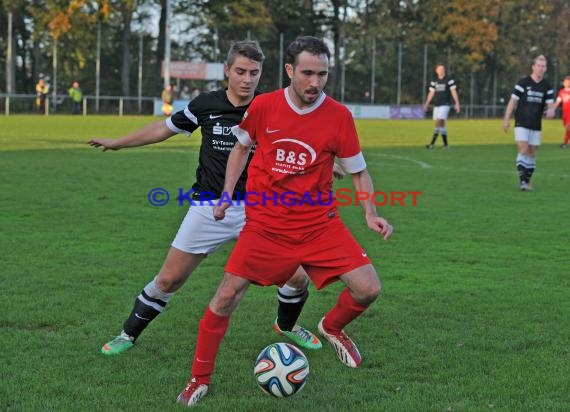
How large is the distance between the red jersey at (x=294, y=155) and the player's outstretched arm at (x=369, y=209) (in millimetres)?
162

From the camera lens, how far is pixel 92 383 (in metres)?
4.66

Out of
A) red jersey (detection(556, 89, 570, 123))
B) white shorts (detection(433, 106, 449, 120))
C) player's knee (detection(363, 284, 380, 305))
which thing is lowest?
player's knee (detection(363, 284, 380, 305))

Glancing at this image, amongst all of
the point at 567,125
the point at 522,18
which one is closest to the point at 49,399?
the point at 567,125

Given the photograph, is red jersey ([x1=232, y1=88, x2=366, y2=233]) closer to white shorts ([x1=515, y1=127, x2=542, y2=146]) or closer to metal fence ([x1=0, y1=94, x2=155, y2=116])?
white shorts ([x1=515, y1=127, x2=542, y2=146])

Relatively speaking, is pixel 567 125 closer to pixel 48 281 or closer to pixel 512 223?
pixel 512 223

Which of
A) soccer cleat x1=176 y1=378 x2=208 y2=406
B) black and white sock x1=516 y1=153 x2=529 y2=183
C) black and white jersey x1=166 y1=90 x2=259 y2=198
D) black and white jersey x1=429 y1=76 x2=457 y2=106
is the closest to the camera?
soccer cleat x1=176 y1=378 x2=208 y2=406

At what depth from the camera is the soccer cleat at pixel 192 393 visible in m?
4.36

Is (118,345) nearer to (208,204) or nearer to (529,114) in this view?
(208,204)

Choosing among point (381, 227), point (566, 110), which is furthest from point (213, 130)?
point (566, 110)

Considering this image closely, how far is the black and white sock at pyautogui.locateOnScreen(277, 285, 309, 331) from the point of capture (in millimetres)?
5520

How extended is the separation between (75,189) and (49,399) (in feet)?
30.9

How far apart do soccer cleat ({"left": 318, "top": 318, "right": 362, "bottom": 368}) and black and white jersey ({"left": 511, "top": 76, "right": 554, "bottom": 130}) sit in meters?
9.80

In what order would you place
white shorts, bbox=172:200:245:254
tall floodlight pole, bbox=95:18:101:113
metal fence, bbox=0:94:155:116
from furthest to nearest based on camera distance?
tall floodlight pole, bbox=95:18:101:113 → metal fence, bbox=0:94:155:116 → white shorts, bbox=172:200:245:254

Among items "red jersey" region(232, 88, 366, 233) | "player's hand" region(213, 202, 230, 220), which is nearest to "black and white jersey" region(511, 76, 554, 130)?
"red jersey" region(232, 88, 366, 233)
